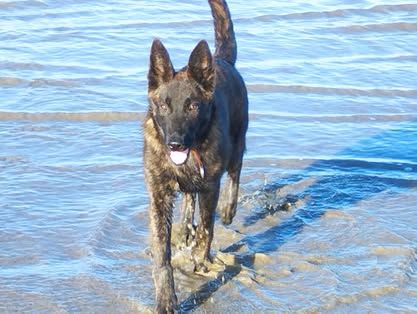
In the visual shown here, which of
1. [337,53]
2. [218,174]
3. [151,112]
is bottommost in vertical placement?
[337,53]

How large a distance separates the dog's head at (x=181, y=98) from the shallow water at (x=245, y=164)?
3.64ft

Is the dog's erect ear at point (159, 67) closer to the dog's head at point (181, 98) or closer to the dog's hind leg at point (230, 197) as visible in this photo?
the dog's head at point (181, 98)

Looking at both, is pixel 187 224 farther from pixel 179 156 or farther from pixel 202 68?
pixel 202 68

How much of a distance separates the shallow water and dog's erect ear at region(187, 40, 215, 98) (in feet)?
4.49

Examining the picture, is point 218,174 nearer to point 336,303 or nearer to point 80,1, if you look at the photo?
point 336,303

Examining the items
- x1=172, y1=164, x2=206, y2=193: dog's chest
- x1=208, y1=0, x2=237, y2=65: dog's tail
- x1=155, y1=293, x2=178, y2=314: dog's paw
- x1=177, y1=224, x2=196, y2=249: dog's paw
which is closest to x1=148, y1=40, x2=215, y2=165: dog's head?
x1=172, y1=164, x2=206, y2=193: dog's chest

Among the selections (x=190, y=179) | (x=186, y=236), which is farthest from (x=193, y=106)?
(x=186, y=236)

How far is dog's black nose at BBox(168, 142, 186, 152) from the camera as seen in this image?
646 cm

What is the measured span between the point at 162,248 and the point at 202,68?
1.22 meters

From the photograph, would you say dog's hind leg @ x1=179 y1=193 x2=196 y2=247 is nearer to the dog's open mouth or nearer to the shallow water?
the shallow water

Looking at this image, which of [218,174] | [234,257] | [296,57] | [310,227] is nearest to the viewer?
[218,174]

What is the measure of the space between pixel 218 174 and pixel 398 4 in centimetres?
1140

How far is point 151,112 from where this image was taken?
6.87 m

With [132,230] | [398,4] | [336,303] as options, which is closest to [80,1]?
[398,4]
